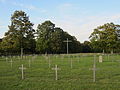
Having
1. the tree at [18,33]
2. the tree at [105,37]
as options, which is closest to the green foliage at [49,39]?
the tree at [105,37]

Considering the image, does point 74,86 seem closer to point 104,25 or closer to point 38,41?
point 38,41

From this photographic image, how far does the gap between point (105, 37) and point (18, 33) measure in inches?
1482

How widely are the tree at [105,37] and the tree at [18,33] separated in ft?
105

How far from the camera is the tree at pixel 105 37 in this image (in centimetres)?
8300

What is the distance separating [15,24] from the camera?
58.3 meters

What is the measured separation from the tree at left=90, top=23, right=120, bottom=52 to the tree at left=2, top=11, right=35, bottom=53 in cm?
3189

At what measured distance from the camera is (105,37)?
8469 centimetres

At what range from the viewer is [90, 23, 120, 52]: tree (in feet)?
272

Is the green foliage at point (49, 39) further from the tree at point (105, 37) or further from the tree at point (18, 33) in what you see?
the tree at point (18, 33)

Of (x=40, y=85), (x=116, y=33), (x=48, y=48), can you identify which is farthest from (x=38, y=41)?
(x=40, y=85)

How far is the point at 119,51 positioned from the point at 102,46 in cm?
1448

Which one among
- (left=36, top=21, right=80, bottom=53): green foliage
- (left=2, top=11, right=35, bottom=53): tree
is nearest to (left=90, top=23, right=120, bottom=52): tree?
(left=36, top=21, right=80, bottom=53): green foliage

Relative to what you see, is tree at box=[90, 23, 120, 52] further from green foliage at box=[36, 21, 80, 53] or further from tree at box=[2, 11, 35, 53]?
tree at box=[2, 11, 35, 53]

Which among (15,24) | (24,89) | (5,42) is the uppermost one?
(15,24)
